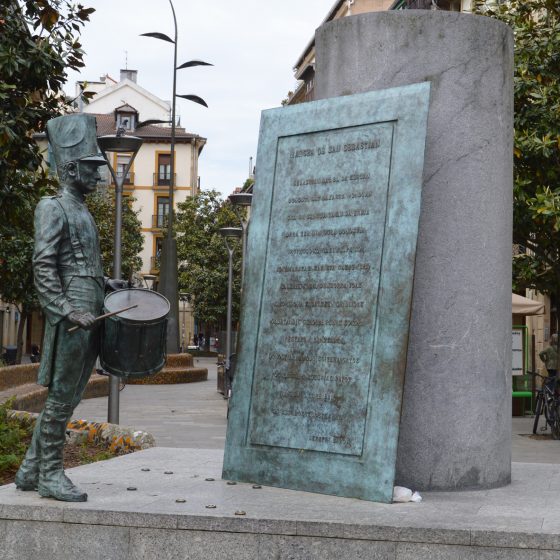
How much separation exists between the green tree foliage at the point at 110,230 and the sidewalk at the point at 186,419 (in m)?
17.5

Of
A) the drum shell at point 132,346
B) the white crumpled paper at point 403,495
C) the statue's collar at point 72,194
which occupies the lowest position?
the white crumpled paper at point 403,495

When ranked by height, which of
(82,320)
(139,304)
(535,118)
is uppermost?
(535,118)

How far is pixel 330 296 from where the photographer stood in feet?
24.1

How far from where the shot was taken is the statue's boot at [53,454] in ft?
21.7

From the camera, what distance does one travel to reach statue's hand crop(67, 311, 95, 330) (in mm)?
6324

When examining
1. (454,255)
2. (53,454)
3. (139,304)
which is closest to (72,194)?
(139,304)

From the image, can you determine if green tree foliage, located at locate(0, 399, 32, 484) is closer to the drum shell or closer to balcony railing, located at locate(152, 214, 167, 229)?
the drum shell

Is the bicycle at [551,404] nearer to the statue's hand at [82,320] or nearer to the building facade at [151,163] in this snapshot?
the statue's hand at [82,320]

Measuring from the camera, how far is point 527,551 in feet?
18.6

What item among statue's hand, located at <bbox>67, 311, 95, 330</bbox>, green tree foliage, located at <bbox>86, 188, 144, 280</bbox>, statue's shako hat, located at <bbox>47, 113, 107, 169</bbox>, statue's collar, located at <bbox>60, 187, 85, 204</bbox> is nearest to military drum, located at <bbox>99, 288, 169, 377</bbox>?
statue's hand, located at <bbox>67, 311, 95, 330</bbox>

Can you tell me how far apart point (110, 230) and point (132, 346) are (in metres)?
48.4

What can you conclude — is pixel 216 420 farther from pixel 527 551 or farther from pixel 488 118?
pixel 527 551

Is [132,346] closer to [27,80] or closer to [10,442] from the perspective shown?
[10,442]

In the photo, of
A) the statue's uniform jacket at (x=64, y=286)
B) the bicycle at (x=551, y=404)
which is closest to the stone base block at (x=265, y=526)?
the statue's uniform jacket at (x=64, y=286)
